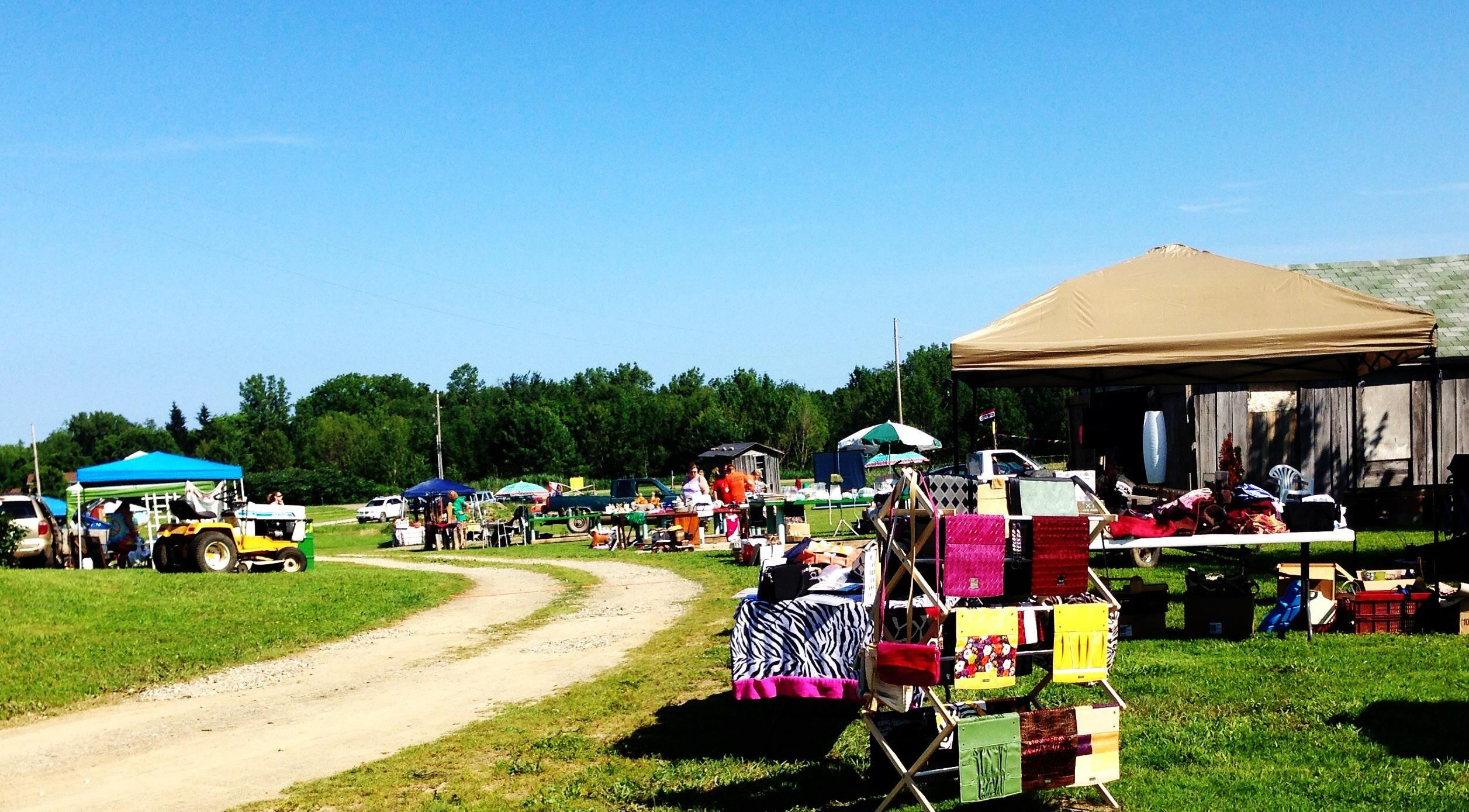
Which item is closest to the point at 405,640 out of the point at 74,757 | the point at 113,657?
the point at 113,657

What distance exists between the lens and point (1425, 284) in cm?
2175

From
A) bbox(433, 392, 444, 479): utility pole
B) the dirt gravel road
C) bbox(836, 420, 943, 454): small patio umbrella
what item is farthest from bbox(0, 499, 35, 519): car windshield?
bbox(433, 392, 444, 479): utility pole

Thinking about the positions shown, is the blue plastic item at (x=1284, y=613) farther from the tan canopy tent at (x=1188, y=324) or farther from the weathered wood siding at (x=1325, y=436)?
the weathered wood siding at (x=1325, y=436)

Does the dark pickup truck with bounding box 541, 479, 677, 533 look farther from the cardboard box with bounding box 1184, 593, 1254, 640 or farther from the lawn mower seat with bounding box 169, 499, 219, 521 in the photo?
the cardboard box with bounding box 1184, 593, 1254, 640

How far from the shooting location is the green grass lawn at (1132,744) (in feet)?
20.2

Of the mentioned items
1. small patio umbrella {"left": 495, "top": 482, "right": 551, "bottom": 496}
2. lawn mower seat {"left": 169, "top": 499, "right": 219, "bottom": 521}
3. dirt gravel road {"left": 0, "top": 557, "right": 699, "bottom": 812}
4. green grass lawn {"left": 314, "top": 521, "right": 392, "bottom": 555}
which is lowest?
green grass lawn {"left": 314, "top": 521, "right": 392, "bottom": 555}

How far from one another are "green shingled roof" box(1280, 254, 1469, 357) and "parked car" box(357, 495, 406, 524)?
41.4 m

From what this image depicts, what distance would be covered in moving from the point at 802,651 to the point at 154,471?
21730mm

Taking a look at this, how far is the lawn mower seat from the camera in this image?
21.5 metres

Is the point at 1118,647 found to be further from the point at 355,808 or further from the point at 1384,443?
the point at 1384,443

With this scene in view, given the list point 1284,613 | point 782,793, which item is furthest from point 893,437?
point 782,793

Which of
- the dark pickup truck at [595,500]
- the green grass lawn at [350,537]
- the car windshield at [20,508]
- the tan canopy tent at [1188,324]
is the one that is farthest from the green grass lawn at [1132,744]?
the dark pickup truck at [595,500]

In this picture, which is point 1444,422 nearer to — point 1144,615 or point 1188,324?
point 1188,324

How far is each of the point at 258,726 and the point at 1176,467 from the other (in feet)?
55.8
